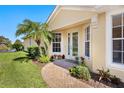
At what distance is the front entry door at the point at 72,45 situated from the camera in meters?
17.0

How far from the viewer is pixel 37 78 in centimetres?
1078

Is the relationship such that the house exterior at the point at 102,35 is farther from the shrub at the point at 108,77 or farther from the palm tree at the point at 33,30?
the palm tree at the point at 33,30

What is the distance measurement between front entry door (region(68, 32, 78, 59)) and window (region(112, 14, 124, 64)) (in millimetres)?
6962

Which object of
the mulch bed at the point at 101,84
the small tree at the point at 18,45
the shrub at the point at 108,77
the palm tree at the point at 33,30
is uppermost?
the palm tree at the point at 33,30

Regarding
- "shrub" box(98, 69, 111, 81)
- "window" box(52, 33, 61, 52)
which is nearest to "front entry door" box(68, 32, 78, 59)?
"window" box(52, 33, 61, 52)

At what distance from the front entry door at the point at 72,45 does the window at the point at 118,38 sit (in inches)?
274

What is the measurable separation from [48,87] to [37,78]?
6.73ft

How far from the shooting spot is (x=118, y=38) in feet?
32.1

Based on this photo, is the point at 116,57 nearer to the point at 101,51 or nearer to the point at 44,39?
the point at 101,51

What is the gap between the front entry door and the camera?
1695 cm

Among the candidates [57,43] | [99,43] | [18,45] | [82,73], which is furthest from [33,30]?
[18,45]

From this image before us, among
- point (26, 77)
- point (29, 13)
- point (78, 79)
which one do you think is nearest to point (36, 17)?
point (29, 13)

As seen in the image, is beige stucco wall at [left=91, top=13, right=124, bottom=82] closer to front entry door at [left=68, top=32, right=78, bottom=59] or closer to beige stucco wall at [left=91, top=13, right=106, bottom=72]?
beige stucco wall at [left=91, top=13, right=106, bottom=72]

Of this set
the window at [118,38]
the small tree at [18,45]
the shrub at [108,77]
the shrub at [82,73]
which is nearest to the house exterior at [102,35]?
the window at [118,38]
